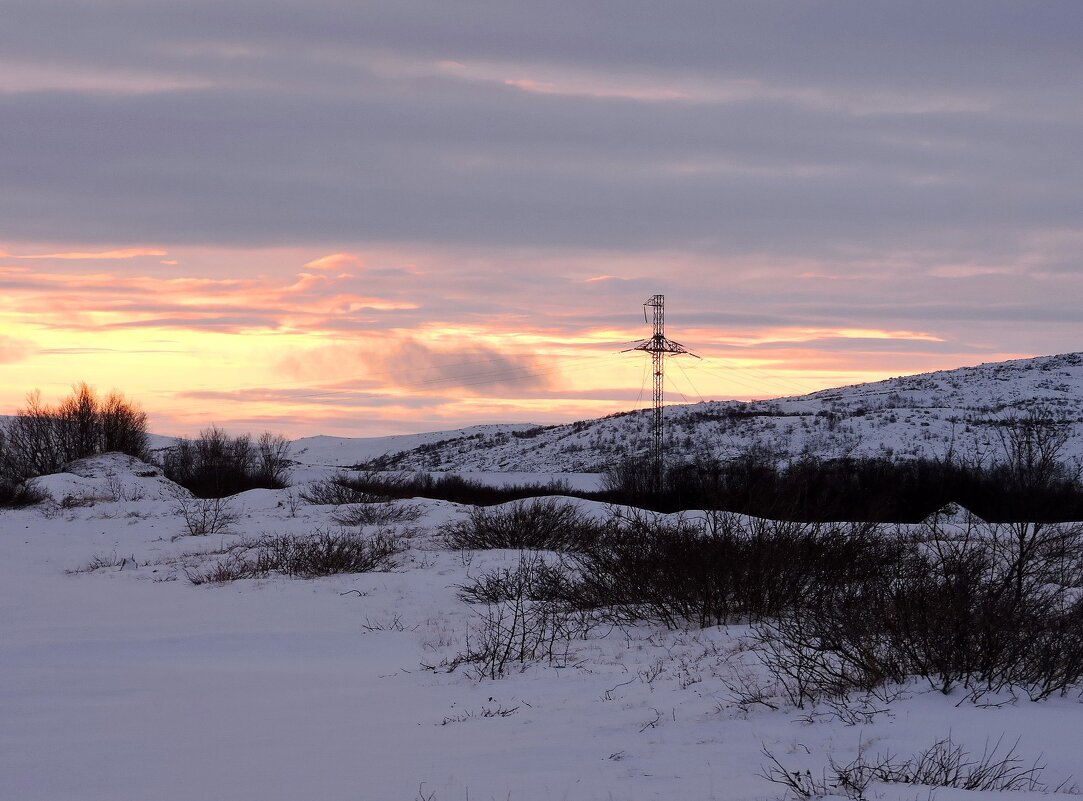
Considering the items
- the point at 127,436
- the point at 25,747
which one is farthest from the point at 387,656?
the point at 127,436

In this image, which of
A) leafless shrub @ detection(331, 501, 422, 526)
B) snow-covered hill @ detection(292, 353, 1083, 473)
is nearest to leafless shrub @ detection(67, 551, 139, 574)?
leafless shrub @ detection(331, 501, 422, 526)

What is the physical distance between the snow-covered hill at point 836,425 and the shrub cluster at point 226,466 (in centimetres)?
2036

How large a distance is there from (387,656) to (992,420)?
188 feet

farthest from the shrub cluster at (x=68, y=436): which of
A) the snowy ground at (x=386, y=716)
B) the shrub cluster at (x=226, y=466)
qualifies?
the snowy ground at (x=386, y=716)

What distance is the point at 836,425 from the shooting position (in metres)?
62.8

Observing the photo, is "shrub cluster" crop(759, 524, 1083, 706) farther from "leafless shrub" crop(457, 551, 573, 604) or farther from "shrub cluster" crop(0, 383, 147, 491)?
"shrub cluster" crop(0, 383, 147, 491)

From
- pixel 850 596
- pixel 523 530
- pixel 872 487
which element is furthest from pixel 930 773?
pixel 872 487

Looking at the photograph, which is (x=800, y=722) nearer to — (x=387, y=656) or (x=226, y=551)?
(x=387, y=656)

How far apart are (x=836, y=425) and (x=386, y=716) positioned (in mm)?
59012

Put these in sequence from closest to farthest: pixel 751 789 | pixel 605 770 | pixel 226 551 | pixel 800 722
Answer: pixel 751 789 < pixel 605 770 < pixel 800 722 < pixel 226 551

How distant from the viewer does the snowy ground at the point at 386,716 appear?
5.64 m

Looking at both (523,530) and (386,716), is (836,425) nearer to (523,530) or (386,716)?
(523,530)

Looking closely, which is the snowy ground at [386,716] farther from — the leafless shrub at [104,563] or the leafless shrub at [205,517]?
the leafless shrub at [205,517]

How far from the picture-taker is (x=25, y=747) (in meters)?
6.62
